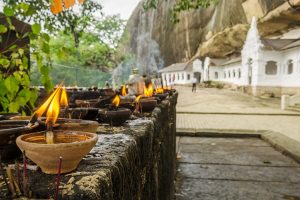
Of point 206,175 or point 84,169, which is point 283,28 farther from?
point 84,169

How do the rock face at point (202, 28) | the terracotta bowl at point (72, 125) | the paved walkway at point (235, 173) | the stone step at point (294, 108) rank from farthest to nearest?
1. the rock face at point (202, 28)
2. the stone step at point (294, 108)
3. the paved walkway at point (235, 173)
4. the terracotta bowl at point (72, 125)

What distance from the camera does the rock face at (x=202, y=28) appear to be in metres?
31.6

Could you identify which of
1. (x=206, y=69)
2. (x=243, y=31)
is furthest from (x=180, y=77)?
(x=243, y=31)

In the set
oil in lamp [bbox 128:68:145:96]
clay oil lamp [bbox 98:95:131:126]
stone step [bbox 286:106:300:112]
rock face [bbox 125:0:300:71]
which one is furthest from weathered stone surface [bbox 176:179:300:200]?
rock face [bbox 125:0:300:71]

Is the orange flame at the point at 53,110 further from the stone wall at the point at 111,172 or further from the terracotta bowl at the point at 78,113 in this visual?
the terracotta bowl at the point at 78,113

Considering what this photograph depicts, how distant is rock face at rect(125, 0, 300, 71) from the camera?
31609 millimetres

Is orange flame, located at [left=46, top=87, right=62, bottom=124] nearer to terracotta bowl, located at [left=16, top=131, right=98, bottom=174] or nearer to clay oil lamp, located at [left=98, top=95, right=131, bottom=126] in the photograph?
terracotta bowl, located at [left=16, top=131, right=98, bottom=174]

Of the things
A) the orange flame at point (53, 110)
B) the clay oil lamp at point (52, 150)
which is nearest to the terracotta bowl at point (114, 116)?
the orange flame at point (53, 110)

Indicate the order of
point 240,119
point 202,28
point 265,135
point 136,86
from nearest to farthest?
point 136,86, point 265,135, point 240,119, point 202,28

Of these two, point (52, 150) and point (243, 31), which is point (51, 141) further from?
point (243, 31)

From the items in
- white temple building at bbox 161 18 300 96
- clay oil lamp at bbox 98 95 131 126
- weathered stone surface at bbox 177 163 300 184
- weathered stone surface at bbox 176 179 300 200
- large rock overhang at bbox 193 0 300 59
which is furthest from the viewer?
white temple building at bbox 161 18 300 96

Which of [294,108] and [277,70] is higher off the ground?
[277,70]

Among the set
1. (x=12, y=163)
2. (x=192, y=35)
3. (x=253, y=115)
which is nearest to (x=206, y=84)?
(x=192, y=35)

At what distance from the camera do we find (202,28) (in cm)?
4838
